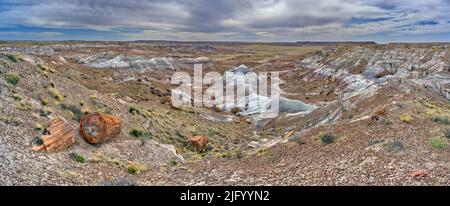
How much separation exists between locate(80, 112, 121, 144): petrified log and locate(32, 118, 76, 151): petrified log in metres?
0.48

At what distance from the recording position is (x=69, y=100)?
18672 mm

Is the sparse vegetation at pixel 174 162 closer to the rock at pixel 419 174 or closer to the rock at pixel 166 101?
the rock at pixel 419 174

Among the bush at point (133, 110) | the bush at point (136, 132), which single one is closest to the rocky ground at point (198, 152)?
the bush at point (136, 132)

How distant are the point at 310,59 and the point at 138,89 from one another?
5532 centimetres

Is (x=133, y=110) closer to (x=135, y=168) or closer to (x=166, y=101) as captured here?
(x=135, y=168)

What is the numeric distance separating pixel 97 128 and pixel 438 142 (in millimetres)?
12304

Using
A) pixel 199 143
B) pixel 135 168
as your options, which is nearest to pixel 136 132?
pixel 199 143

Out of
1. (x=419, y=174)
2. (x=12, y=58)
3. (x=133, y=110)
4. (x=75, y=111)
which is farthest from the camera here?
(x=133, y=110)

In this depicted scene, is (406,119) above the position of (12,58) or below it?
below

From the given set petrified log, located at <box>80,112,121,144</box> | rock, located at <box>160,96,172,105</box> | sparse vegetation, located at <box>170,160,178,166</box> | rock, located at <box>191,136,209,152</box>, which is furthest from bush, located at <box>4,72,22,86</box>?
rock, located at <box>160,96,172,105</box>

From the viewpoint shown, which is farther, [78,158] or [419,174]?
[78,158]

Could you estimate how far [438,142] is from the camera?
12.6 m

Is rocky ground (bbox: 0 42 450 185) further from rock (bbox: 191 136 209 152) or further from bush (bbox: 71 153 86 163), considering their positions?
rock (bbox: 191 136 209 152)

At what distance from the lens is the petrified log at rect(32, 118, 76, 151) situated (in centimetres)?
1300
